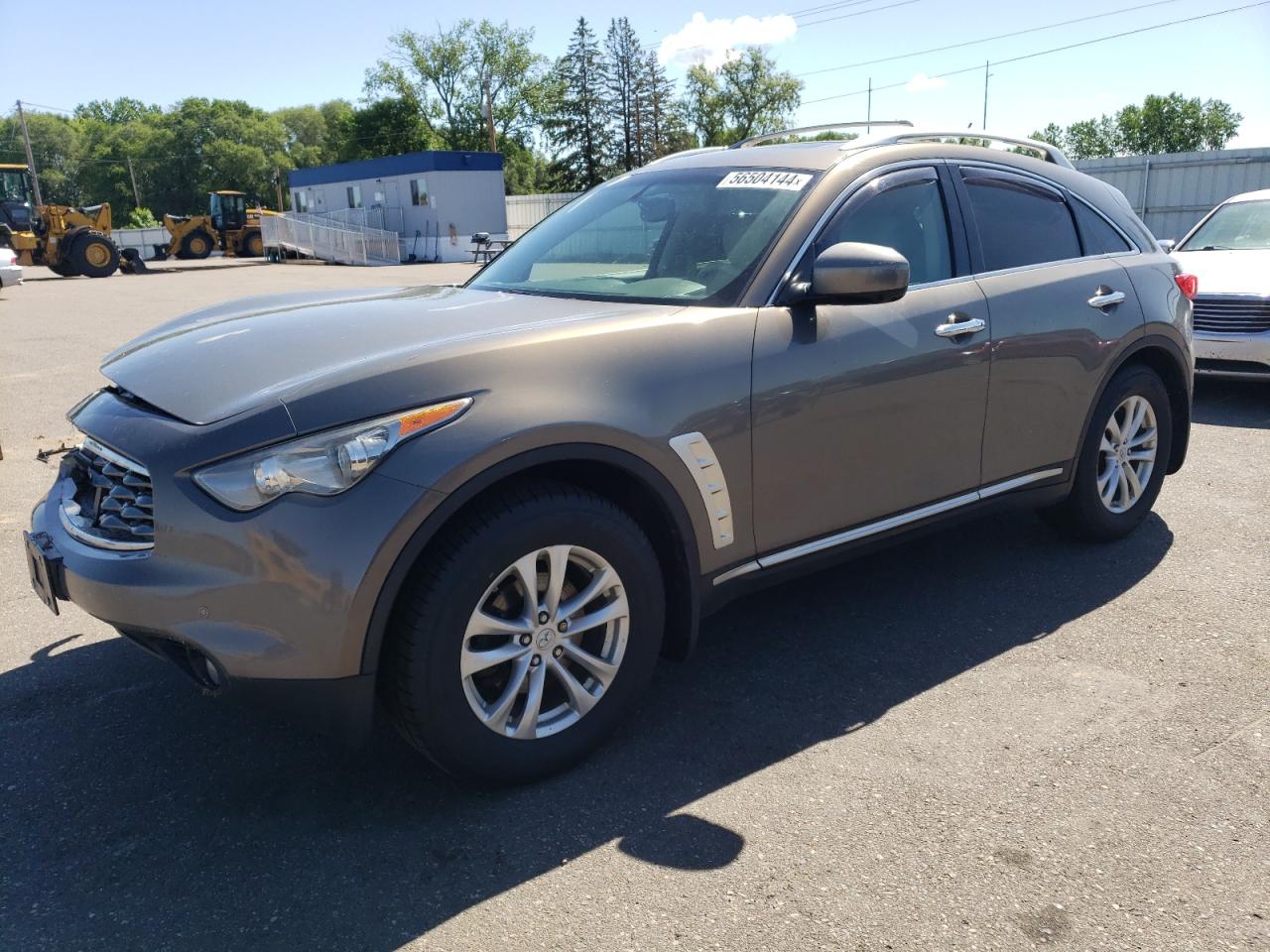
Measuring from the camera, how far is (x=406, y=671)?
2.51 meters

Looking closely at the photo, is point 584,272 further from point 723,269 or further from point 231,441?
point 231,441

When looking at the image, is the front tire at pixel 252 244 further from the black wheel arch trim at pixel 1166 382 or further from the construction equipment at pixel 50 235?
the black wheel arch trim at pixel 1166 382

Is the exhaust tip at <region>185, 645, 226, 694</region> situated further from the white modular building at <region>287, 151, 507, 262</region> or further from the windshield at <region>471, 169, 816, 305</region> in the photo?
the white modular building at <region>287, 151, 507, 262</region>

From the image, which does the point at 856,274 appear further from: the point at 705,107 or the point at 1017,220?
the point at 705,107

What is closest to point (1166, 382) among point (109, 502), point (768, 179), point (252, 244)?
point (768, 179)

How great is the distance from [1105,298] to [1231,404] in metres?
4.83

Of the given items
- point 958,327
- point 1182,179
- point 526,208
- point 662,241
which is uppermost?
point 526,208

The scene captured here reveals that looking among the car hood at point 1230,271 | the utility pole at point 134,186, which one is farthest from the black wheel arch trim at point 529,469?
the utility pole at point 134,186

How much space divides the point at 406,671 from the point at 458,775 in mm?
371

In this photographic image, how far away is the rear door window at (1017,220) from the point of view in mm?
4004

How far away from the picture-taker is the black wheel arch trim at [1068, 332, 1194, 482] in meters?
4.32

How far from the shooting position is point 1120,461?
4613 millimetres

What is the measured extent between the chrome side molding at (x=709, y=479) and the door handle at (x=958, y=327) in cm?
112

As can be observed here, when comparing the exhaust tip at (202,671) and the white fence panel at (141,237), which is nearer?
the exhaust tip at (202,671)
